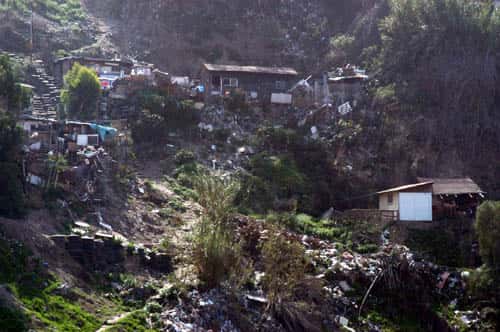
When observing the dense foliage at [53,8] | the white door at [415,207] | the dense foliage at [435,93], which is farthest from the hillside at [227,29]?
the white door at [415,207]

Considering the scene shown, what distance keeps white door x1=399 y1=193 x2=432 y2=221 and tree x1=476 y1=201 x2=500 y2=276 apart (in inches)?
126

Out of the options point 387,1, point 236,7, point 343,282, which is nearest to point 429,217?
point 343,282

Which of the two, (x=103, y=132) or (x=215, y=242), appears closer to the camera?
(x=215, y=242)

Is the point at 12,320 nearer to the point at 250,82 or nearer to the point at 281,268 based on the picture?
the point at 281,268

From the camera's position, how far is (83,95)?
2847 centimetres

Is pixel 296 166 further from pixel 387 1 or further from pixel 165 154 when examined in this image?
pixel 387 1

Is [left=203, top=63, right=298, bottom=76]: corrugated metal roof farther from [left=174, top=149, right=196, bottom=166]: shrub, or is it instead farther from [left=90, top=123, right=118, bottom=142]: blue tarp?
[left=90, top=123, right=118, bottom=142]: blue tarp

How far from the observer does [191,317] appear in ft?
62.6

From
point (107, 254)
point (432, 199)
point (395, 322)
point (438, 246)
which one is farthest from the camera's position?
point (432, 199)

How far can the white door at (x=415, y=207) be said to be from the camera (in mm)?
25562

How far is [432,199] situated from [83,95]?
13.9 metres

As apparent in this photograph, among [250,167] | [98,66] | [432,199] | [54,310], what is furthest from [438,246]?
[98,66]

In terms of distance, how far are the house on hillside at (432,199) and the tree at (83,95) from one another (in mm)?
11691

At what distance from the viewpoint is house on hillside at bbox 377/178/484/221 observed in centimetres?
2561
